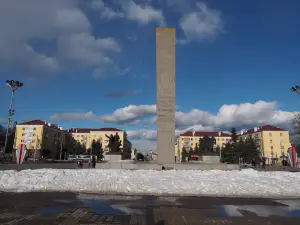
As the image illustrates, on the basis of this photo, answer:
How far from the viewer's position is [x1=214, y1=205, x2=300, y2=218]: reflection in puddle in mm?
7418

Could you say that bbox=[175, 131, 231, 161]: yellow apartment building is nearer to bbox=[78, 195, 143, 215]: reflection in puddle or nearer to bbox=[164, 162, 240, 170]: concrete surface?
bbox=[164, 162, 240, 170]: concrete surface

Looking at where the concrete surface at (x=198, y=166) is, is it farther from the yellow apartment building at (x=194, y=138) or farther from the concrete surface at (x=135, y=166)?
the yellow apartment building at (x=194, y=138)

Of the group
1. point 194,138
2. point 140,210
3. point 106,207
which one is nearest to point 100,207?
point 106,207

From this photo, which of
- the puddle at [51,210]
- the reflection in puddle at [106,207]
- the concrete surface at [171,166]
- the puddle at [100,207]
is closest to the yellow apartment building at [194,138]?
the concrete surface at [171,166]

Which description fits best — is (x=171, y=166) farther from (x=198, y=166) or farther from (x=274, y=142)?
(x=274, y=142)

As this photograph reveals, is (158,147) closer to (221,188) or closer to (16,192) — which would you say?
(221,188)

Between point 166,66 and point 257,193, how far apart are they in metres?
16.2

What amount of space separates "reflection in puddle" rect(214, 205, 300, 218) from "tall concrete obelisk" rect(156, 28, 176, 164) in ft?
50.1

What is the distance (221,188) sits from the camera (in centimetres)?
1169

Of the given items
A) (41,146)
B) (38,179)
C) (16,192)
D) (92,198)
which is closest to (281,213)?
(92,198)

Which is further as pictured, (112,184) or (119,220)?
(112,184)

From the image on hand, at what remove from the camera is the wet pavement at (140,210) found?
651 cm

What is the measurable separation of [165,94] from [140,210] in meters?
17.6

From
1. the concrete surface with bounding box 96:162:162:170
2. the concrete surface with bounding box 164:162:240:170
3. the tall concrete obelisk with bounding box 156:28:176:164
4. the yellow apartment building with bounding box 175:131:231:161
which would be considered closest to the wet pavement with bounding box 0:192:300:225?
Answer: the concrete surface with bounding box 96:162:162:170
